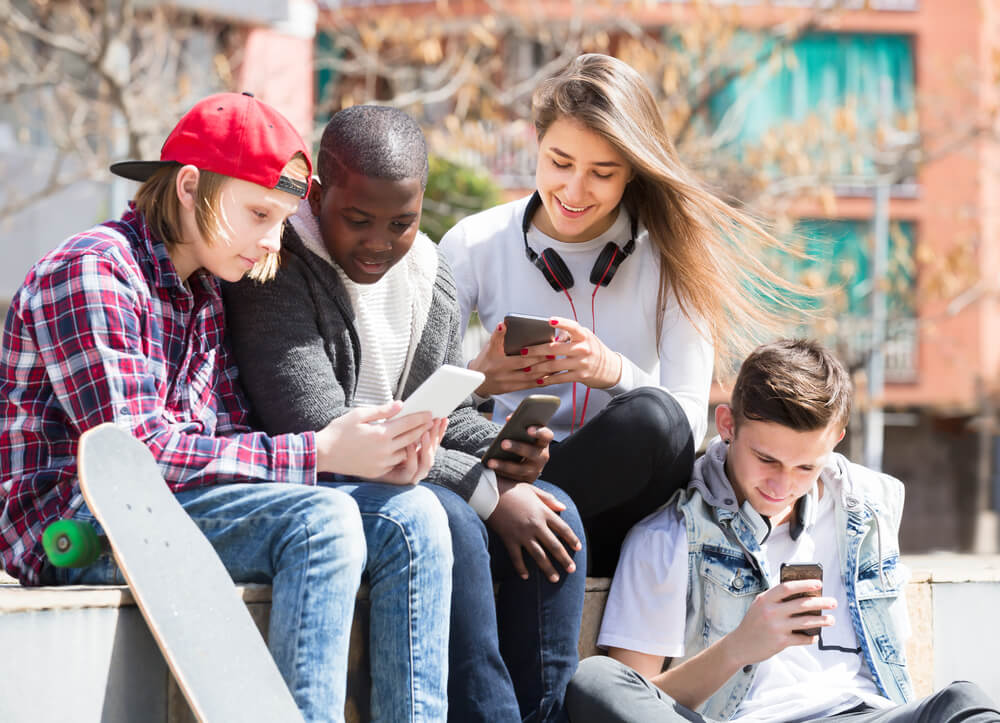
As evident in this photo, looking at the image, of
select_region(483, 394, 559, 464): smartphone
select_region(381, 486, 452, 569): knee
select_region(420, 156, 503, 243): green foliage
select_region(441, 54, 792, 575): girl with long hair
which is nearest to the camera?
select_region(381, 486, 452, 569): knee

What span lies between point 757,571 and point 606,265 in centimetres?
98

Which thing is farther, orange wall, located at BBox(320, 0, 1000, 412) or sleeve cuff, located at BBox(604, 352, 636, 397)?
orange wall, located at BBox(320, 0, 1000, 412)

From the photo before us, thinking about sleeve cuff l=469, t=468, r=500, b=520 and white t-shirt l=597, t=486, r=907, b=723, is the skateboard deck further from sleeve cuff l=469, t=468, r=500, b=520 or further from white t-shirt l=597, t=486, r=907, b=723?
white t-shirt l=597, t=486, r=907, b=723

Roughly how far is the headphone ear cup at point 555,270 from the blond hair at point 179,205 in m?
1.01

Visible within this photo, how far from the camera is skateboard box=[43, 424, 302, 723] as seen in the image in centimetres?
222

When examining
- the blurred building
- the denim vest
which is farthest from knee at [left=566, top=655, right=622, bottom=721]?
the blurred building

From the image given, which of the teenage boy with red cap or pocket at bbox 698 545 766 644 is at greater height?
the teenage boy with red cap

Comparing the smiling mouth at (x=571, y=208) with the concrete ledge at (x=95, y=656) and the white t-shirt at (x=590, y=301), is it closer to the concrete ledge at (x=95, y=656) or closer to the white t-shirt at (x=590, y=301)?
the white t-shirt at (x=590, y=301)

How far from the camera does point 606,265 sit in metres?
3.52

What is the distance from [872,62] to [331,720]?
20191 millimetres

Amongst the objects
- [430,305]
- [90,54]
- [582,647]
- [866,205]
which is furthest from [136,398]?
[866,205]

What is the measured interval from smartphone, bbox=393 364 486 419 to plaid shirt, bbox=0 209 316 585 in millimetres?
231

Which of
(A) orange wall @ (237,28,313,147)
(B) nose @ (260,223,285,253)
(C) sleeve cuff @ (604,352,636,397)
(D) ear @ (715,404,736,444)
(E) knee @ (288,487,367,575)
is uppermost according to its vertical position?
(A) orange wall @ (237,28,313,147)

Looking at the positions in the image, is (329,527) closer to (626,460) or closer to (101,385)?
(101,385)
